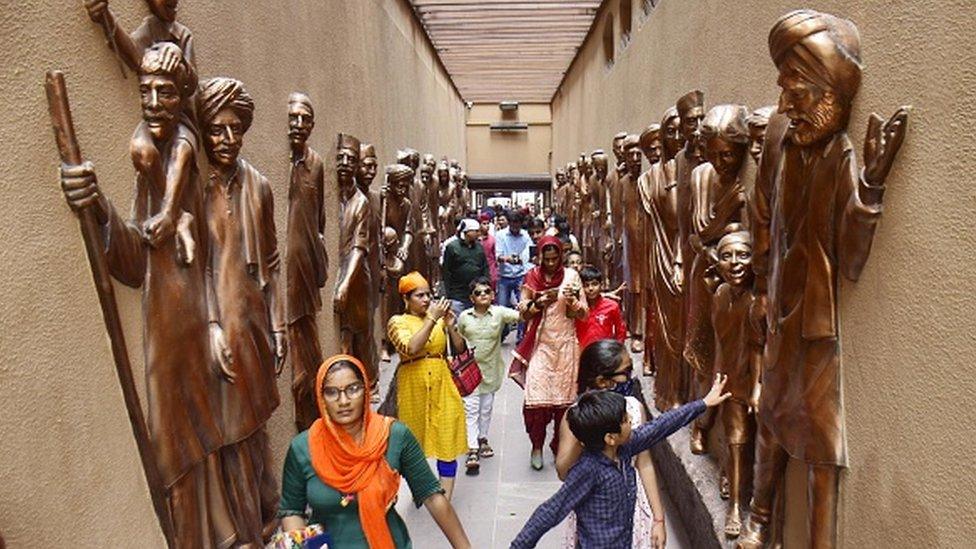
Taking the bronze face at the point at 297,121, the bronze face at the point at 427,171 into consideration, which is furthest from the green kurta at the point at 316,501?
the bronze face at the point at 427,171

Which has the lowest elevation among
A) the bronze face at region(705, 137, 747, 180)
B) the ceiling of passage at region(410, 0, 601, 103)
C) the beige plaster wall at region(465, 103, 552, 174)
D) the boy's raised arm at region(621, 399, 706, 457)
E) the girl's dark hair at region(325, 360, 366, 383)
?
the boy's raised arm at region(621, 399, 706, 457)

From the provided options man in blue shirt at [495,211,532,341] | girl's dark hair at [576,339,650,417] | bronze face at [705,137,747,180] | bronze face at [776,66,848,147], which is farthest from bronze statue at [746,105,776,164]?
man in blue shirt at [495,211,532,341]

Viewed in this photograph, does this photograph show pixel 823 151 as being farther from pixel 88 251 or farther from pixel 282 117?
pixel 282 117

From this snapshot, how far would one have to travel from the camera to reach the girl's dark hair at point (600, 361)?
3.22 meters

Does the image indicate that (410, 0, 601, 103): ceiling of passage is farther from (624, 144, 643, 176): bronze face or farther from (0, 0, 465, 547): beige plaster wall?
(0, 0, 465, 547): beige plaster wall

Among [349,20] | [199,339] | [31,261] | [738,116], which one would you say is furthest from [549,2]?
[31,261]

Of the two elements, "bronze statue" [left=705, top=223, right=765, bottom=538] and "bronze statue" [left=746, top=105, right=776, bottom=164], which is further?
"bronze statue" [left=705, top=223, right=765, bottom=538]

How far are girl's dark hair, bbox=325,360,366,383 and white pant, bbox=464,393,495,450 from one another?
2970mm

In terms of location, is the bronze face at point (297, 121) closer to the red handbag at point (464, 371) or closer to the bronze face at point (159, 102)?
the red handbag at point (464, 371)

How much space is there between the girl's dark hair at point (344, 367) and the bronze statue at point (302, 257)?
1.98 meters

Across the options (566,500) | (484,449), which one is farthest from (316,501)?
(484,449)

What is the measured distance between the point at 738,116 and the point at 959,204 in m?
2.00

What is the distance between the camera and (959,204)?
74.9 inches

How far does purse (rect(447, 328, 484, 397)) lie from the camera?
16.4ft
